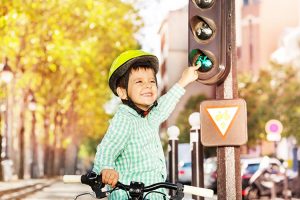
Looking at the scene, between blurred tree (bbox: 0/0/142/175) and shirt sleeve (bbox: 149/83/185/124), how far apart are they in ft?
57.1

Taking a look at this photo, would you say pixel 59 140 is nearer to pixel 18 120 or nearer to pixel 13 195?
pixel 18 120

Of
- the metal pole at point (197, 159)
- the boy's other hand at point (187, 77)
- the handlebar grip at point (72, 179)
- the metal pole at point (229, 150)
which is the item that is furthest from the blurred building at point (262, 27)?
the handlebar grip at point (72, 179)

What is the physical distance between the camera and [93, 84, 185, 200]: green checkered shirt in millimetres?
4258

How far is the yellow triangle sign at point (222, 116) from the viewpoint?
6707mm

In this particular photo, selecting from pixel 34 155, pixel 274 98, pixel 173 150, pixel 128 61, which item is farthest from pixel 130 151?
pixel 274 98

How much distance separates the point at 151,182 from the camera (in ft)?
14.3

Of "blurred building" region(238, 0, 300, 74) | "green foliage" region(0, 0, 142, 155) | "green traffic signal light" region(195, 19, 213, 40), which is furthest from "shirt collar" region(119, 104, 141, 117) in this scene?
"blurred building" region(238, 0, 300, 74)

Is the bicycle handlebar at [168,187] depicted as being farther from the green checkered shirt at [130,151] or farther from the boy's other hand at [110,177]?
the green checkered shirt at [130,151]

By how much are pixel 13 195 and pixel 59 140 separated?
31.4 m

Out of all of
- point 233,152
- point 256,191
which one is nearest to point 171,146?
point 233,152

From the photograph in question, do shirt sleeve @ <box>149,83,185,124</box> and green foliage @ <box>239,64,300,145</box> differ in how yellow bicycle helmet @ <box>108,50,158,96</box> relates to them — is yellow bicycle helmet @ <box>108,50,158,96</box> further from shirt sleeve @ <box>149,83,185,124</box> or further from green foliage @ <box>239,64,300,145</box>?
green foliage @ <box>239,64,300,145</box>

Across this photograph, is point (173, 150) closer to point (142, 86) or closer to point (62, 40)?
point (142, 86)

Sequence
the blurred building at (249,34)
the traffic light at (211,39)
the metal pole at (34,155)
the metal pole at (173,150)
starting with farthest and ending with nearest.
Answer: the blurred building at (249,34) < the metal pole at (34,155) < the metal pole at (173,150) < the traffic light at (211,39)

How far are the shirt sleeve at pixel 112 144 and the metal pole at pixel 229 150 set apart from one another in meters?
2.25
